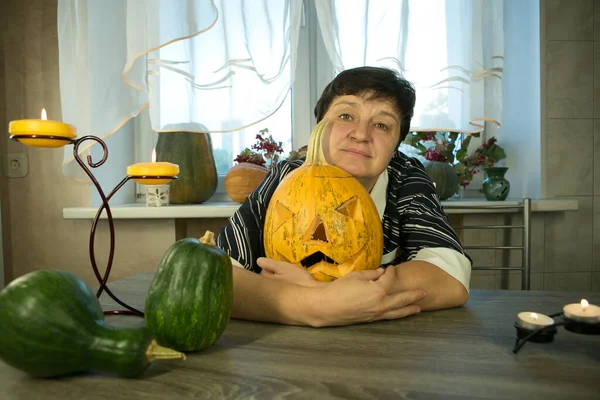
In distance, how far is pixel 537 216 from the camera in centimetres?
209

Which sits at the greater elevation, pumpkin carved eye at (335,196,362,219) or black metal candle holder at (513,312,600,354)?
pumpkin carved eye at (335,196,362,219)

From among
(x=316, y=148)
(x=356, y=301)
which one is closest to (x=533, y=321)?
(x=356, y=301)

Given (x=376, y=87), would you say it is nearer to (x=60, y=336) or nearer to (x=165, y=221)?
(x=60, y=336)

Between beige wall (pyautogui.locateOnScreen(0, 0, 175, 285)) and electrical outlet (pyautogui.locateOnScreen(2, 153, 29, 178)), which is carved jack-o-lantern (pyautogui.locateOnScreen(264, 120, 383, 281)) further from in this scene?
electrical outlet (pyautogui.locateOnScreen(2, 153, 29, 178))

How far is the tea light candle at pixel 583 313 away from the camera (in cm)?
57

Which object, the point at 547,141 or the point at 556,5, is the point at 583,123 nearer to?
the point at 547,141

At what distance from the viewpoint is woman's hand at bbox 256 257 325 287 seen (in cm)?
83

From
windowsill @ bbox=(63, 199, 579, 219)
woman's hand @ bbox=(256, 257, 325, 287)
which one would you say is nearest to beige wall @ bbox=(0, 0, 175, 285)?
windowsill @ bbox=(63, 199, 579, 219)

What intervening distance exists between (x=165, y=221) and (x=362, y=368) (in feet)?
5.27

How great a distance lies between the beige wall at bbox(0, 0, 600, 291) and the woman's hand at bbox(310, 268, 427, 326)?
1393 mm

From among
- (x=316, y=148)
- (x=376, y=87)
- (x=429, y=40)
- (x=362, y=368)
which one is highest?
(x=429, y=40)

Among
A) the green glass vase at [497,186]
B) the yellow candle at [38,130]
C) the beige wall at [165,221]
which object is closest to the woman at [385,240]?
the yellow candle at [38,130]

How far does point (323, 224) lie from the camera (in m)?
0.83

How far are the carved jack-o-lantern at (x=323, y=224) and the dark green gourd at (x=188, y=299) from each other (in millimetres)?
239
